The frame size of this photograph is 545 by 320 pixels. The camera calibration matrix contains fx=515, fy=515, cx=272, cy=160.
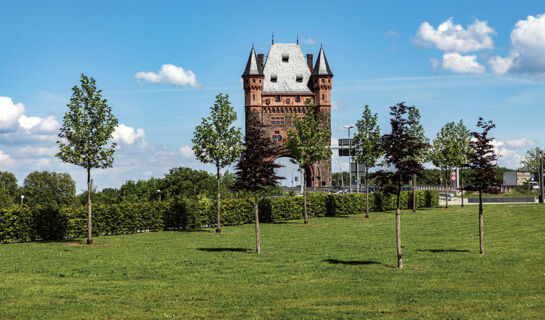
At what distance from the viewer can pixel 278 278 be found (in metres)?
16.6

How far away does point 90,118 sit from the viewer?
28.5 meters

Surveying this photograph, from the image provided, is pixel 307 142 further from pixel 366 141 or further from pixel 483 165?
pixel 483 165

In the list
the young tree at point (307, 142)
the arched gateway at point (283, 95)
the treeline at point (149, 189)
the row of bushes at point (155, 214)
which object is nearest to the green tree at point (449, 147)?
the row of bushes at point (155, 214)

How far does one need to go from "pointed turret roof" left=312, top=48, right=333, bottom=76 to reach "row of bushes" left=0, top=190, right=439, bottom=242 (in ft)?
169

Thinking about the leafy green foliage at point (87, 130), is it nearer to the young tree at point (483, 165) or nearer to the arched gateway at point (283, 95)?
the young tree at point (483, 165)

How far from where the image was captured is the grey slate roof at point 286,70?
104m

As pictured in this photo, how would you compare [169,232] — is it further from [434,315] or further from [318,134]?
[434,315]

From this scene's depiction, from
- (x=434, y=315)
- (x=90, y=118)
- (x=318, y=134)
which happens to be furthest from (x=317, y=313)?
(x=318, y=134)

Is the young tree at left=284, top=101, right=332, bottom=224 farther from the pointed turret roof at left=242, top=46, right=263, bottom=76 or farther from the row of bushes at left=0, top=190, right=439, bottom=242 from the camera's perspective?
the pointed turret roof at left=242, top=46, right=263, bottom=76

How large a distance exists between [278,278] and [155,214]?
68.8ft

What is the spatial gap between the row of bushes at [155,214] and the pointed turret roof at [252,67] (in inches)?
2072

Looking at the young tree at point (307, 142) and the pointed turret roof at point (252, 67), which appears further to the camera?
the pointed turret roof at point (252, 67)

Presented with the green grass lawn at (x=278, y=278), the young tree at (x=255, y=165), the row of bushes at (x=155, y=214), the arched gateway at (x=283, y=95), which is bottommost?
the green grass lawn at (x=278, y=278)

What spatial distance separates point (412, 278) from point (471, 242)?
39.0ft
